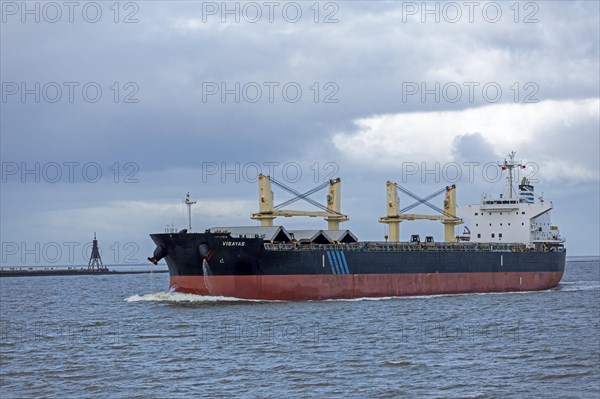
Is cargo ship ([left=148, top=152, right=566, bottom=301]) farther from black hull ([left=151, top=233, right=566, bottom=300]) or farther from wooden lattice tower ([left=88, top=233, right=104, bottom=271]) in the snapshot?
wooden lattice tower ([left=88, top=233, right=104, bottom=271])

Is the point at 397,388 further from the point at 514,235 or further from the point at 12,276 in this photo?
the point at 12,276

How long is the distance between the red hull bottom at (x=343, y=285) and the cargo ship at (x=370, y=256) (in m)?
0.05

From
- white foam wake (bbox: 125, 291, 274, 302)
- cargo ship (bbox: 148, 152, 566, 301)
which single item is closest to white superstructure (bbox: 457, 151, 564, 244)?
cargo ship (bbox: 148, 152, 566, 301)

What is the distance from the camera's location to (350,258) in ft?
136

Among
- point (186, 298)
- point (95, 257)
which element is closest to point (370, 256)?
point (186, 298)

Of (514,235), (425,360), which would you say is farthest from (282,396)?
(514,235)

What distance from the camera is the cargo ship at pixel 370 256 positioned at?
124 feet

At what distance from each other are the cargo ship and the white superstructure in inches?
2.7

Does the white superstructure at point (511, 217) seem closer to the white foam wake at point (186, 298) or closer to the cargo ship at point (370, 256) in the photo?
the cargo ship at point (370, 256)

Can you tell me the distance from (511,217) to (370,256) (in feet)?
60.6

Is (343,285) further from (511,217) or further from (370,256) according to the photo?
(511,217)

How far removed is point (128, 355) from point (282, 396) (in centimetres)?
730

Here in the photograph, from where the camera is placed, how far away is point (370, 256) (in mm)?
42688

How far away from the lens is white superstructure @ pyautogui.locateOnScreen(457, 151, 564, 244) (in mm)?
56844
